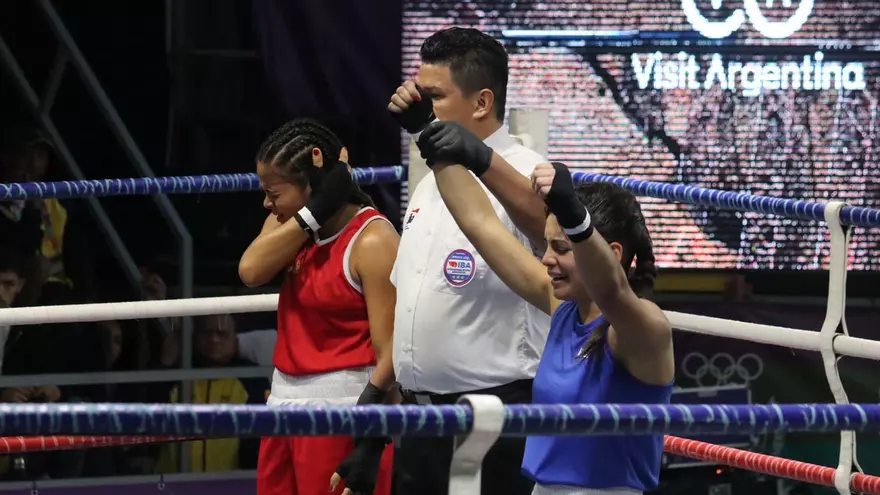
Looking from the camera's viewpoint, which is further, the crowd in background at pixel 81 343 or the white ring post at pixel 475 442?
the crowd in background at pixel 81 343

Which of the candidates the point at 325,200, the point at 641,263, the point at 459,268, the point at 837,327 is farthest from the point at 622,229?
the point at 325,200

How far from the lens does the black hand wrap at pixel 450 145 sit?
6.52 feet

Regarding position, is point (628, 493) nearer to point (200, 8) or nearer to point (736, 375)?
point (736, 375)

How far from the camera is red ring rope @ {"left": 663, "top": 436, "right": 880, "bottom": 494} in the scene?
2262 millimetres

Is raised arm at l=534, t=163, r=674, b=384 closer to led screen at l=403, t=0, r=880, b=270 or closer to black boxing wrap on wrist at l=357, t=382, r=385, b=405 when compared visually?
black boxing wrap on wrist at l=357, t=382, r=385, b=405

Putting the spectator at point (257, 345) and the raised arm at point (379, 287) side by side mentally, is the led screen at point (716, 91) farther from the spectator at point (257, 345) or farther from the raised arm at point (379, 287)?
the raised arm at point (379, 287)

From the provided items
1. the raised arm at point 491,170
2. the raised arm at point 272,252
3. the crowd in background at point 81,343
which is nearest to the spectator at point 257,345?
the crowd in background at point 81,343

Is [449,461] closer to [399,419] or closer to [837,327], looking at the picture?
[837,327]

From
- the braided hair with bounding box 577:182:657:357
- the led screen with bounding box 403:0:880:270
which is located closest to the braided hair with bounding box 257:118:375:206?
the braided hair with bounding box 577:182:657:357

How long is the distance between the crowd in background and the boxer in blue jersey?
2723 mm

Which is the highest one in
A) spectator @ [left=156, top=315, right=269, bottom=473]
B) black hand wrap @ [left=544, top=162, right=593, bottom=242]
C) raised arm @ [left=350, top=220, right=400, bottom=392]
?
black hand wrap @ [left=544, top=162, right=593, bottom=242]

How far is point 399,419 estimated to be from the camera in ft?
4.27

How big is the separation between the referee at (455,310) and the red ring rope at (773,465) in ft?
1.28

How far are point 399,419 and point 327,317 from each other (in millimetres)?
1348
